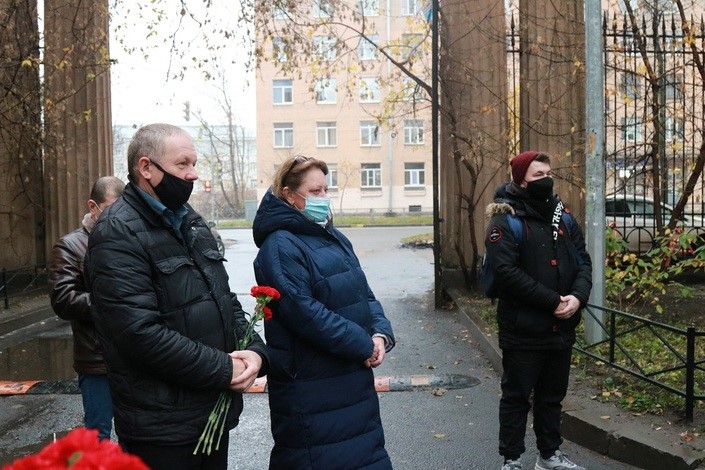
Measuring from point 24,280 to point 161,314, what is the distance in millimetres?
10954

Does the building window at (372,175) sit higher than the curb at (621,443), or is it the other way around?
the building window at (372,175)

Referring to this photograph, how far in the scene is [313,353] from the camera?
3.35m

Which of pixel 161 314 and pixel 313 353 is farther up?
pixel 161 314

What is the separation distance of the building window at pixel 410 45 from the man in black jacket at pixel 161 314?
425 inches

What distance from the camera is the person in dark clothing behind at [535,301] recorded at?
4.44 metres

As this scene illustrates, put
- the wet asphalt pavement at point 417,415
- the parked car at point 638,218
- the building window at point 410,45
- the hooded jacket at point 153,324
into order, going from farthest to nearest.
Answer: the building window at point 410,45, the parked car at point 638,218, the wet asphalt pavement at point 417,415, the hooded jacket at point 153,324

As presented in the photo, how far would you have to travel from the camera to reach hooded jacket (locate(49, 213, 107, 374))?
Result: 4.14 metres

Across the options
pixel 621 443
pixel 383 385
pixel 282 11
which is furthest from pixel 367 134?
pixel 621 443

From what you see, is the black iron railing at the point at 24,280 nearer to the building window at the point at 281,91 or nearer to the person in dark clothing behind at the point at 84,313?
the person in dark clothing behind at the point at 84,313

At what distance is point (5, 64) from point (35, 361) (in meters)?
5.01

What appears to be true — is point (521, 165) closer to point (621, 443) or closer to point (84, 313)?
point (621, 443)

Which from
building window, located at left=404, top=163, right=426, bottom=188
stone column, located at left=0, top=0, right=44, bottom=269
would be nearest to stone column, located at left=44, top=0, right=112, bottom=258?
stone column, located at left=0, top=0, right=44, bottom=269

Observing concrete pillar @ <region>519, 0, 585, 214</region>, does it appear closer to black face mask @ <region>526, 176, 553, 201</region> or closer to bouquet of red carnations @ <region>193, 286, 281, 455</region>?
black face mask @ <region>526, 176, 553, 201</region>

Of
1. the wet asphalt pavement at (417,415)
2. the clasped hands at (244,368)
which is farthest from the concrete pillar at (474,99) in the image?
the clasped hands at (244,368)
